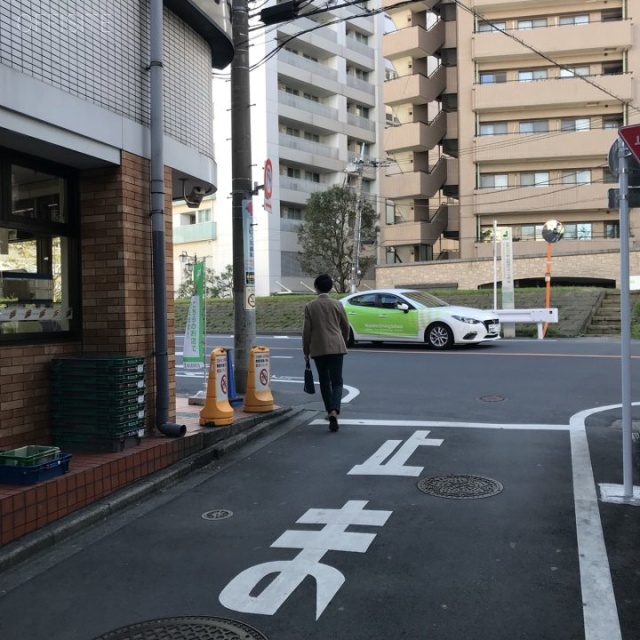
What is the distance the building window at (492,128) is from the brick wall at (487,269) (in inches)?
357

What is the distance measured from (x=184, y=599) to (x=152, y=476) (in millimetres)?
2172

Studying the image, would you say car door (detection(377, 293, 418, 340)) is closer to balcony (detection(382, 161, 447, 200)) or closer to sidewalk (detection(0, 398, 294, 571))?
sidewalk (detection(0, 398, 294, 571))

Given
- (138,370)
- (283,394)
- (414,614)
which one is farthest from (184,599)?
(283,394)

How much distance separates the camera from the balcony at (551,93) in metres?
36.5

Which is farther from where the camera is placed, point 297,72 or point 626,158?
point 297,72

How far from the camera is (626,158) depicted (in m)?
4.89

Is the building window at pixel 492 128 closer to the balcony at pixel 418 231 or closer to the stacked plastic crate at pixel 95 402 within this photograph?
the balcony at pixel 418 231

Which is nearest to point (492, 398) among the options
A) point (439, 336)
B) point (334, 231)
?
point (439, 336)

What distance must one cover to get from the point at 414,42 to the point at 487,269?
1560 centimetres

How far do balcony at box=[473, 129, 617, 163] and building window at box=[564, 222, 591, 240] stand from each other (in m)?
3.94

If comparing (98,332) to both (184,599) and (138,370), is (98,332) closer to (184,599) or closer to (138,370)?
(138,370)

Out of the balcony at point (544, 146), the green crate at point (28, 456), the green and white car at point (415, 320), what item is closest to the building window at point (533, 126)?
the balcony at point (544, 146)

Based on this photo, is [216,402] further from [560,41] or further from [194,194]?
[560,41]

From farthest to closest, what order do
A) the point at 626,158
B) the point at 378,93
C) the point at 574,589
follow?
1. the point at 378,93
2. the point at 626,158
3. the point at 574,589
